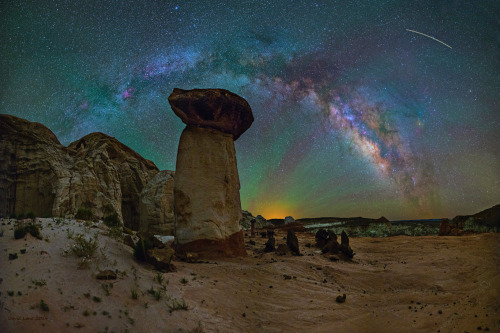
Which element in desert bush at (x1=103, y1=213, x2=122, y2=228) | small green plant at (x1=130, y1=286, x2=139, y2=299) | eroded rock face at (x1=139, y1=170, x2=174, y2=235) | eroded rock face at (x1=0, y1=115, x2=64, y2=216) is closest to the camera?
small green plant at (x1=130, y1=286, x2=139, y2=299)

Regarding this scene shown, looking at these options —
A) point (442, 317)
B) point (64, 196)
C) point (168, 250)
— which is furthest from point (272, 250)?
point (64, 196)

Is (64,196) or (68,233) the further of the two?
(64,196)

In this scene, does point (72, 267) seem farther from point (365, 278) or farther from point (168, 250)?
point (365, 278)

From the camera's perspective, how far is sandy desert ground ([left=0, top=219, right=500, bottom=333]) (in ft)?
16.2

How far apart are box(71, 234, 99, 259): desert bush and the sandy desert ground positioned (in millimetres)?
130

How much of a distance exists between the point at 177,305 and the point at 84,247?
2626mm

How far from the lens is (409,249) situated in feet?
49.3

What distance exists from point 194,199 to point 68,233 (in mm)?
5184

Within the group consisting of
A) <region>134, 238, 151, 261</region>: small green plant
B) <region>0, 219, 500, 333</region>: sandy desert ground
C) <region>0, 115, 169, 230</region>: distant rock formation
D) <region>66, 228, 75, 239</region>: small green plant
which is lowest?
<region>0, 219, 500, 333</region>: sandy desert ground

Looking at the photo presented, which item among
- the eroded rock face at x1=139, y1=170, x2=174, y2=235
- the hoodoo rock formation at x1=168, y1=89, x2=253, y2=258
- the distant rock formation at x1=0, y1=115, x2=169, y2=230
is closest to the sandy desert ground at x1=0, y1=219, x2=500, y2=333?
the hoodoo rock formation at x1=168, y1=89, x2=253, y2=258

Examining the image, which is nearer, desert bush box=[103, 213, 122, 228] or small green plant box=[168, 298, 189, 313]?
small green plant box=[168, 298, 189, 313]

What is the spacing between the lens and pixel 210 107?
12.9 metres

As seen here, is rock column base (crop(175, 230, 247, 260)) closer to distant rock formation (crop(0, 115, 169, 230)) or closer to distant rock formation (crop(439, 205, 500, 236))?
distant rock formation (crop(0, 115, 169, 230))

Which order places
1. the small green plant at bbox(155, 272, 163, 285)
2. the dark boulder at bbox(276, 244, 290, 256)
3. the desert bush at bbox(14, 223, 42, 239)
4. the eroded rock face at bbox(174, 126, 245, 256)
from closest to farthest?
the desert bush at bbox(14, 223, 42, 239) → the small green plant at bbox(155, 272, 163, 285) → the eroded rock face at bbox(174, 126, 245, 256) → the dark boulder at bbox(276, 244, 290, 256)
